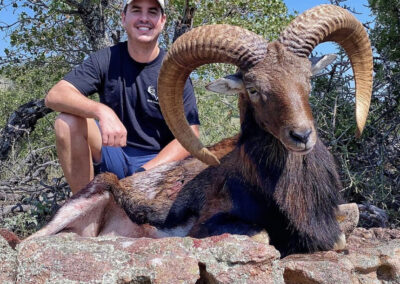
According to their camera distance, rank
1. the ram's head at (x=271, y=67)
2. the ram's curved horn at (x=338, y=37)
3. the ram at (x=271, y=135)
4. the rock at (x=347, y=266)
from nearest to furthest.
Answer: the rock at (x=347, y=266), the ram's head at (x=271, y=67), the ram at (x=271, y=135), the ram's curved horn at (x=338, y=37)

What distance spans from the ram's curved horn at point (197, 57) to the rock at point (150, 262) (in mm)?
1724

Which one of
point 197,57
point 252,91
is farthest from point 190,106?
point 252,91

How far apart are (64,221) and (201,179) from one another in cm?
151

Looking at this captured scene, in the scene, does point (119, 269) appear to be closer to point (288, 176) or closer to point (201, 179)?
point (288, 176)

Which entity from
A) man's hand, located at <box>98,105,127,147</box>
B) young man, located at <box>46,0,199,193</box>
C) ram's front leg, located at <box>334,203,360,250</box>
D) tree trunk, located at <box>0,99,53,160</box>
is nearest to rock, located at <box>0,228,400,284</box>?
ram's front leg, located at <box>334,203,360,250</box>

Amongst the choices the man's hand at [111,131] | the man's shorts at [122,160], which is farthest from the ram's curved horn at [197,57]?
the man's shorts at [122,160]

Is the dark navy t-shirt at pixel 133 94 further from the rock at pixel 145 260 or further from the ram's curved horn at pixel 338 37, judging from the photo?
the rock at pixel 145 260

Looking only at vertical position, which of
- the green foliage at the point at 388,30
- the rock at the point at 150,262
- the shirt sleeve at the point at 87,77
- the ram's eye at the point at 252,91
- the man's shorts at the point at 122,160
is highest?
the green foliage at the point at 388,30

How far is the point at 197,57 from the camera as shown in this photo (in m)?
4.70

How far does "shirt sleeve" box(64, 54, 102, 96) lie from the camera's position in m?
5.95

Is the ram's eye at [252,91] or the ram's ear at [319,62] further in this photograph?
the ram's ear at [319,62]

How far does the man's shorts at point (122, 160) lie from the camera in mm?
6137

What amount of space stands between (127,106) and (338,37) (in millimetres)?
2665

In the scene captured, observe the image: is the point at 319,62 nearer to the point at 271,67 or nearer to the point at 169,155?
the point at 271,67
